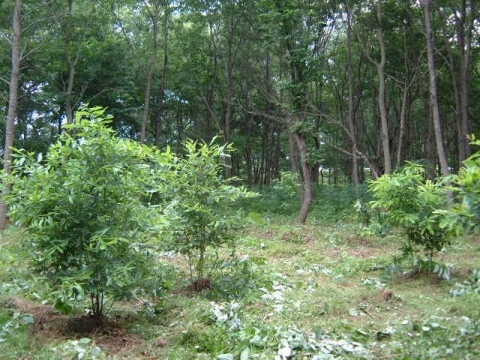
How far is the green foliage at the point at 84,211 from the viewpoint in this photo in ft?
17.3

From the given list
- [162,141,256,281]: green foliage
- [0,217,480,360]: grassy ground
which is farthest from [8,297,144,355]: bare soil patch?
[162,141,256,281]: green foliage

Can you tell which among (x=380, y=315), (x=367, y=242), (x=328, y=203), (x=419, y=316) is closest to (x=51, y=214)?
(x=380, y=315)

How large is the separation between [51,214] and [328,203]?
1717 centimetres

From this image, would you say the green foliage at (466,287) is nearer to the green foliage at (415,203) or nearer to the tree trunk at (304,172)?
the green foliage at (415,203)

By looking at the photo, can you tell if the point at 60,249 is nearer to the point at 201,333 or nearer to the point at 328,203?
the point at 201,333

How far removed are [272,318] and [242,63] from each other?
20.5 metres

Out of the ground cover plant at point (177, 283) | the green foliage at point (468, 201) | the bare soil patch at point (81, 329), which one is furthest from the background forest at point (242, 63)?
the green foliage at point (468, 201)

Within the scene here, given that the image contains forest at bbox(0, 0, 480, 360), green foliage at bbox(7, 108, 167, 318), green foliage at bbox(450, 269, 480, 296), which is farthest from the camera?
green foliage at bbox(450, 269, 480, 296)

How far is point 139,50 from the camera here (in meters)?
23.9

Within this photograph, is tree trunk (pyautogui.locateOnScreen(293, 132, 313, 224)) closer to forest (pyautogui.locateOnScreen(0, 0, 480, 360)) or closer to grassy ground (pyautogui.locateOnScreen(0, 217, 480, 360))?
forest (pyautogui.locateOnScreen(0, 0, 480, 360))

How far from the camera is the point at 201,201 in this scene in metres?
7.34

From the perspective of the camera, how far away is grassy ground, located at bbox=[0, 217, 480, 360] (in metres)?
5.03

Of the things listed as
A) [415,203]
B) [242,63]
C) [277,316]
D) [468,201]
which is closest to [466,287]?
[415,203]

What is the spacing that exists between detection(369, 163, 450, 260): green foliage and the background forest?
7539mm
